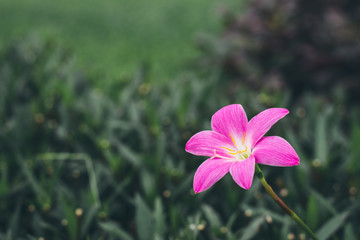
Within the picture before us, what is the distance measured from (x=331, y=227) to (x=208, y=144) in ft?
1.97

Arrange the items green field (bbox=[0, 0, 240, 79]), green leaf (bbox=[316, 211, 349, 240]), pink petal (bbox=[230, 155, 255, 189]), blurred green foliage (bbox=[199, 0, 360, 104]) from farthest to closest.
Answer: green field (bbox=[0, 0, 240, 79]), blurred green foliage (bbox=[199, 0, 360, 104]), green leaf (bbox=[316, 211, 349, 240]), pink petal (bbox=[230, 155, 255, 189])

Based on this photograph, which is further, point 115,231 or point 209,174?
point 115,231

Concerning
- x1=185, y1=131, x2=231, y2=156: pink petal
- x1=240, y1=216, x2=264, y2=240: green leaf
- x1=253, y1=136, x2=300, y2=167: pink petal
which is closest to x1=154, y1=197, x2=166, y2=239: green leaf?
x1=240, y1=216, x2=264, y2=240: green leaf

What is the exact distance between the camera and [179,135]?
7.16 feet

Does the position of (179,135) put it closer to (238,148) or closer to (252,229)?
(252,229)

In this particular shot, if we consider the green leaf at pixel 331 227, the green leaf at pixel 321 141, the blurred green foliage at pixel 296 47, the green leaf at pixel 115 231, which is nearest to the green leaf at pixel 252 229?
the green leaf at pixel 331 227

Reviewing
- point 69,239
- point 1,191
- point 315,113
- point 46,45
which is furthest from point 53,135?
point 46,45

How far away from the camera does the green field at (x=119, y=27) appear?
5.03 meters

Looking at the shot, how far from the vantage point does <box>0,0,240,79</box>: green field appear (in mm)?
5031

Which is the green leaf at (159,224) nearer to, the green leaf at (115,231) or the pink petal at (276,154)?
the green leaf at (115,231)

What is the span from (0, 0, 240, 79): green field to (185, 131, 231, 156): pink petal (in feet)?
11.7

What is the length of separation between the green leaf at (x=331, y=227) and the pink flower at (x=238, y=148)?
1.68 ft

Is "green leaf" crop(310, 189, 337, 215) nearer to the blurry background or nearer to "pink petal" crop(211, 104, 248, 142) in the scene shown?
the blurry background

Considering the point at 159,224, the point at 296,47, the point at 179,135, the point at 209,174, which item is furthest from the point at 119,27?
the point at 209,174
